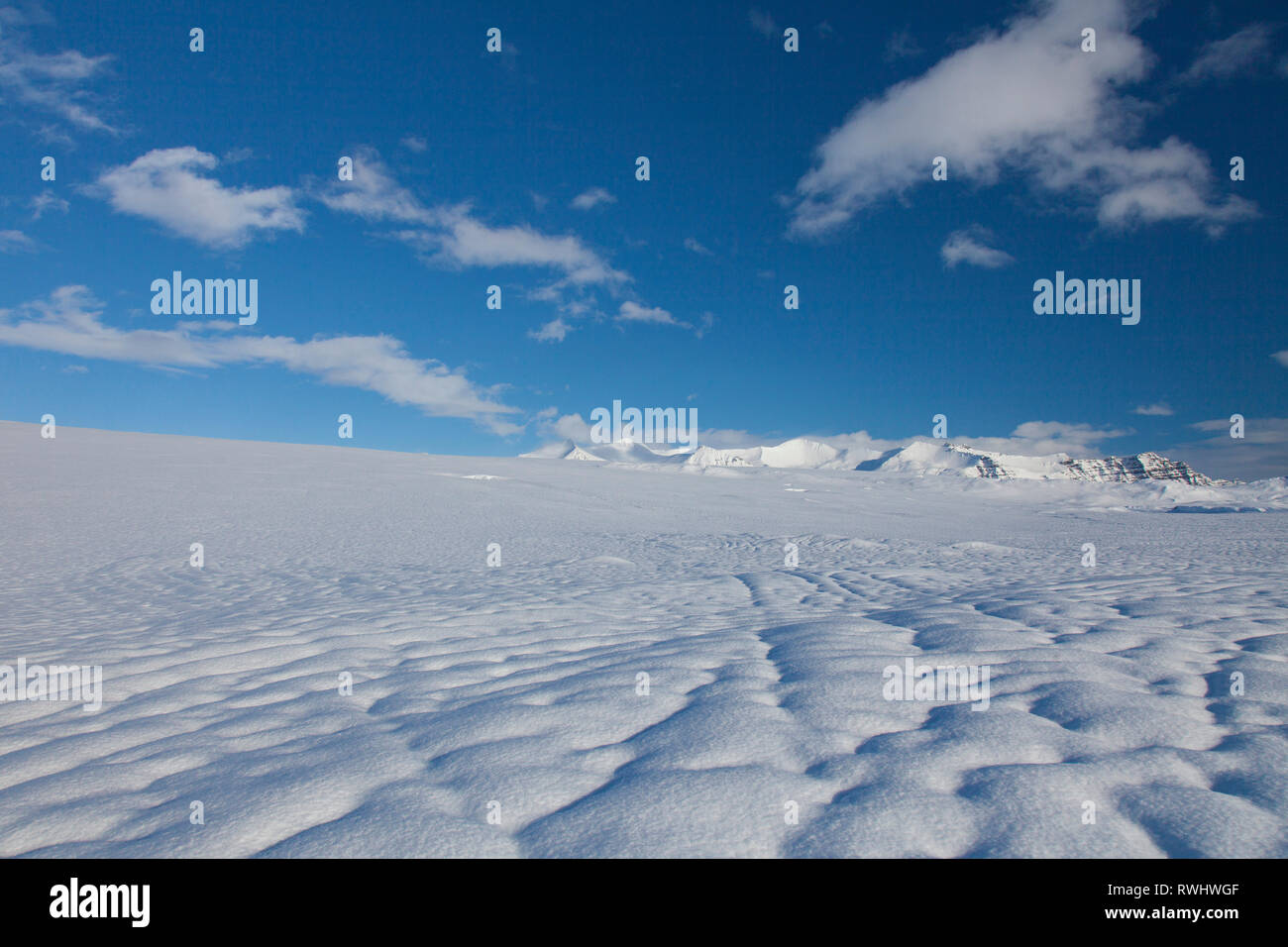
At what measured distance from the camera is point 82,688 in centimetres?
434

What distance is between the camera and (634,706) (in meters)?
3.56

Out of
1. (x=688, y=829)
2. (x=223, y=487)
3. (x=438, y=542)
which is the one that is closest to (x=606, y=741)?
(x=688, y=829)

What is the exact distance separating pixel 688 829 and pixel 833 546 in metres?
11.3

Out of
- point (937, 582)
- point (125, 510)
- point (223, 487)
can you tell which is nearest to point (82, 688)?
point (937, 582)

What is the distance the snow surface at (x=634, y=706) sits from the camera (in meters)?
2.28

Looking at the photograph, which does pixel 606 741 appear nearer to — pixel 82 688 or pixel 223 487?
pixel 82 688

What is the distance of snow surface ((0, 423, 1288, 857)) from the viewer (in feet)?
7.48

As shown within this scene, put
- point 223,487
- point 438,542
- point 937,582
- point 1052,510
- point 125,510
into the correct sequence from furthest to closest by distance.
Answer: point 1052,510, point 223,487, point 125,510, point 438,542, point 937,582
